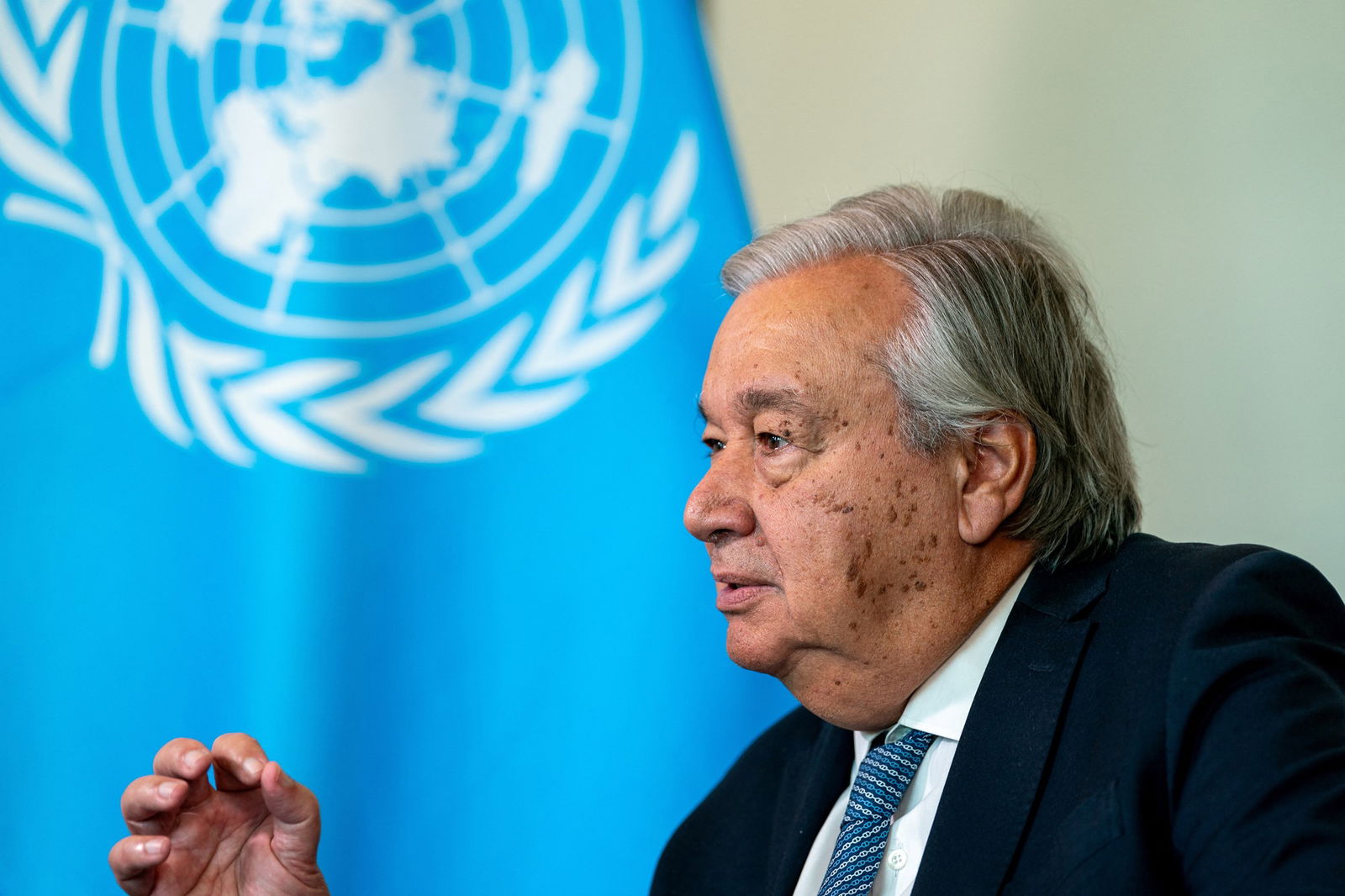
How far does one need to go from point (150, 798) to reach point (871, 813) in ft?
3.14

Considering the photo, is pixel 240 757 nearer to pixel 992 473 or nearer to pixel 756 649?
pixel 756 649

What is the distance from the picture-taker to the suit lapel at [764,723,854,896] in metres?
1.86

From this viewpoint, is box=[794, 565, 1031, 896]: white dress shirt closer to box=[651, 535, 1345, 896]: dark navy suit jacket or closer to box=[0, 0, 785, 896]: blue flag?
box=[651, 535, 1345, 896]: dark navy suit jacket

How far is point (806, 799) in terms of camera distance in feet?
6.30

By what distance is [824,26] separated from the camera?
2.72 metres

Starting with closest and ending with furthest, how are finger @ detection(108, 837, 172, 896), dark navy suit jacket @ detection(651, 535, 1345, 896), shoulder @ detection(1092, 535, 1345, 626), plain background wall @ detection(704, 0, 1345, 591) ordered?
dark navy suit jacket @ detection(651, 535, 1345, 896)
shoulder @ detection(1092, 535, 1345, 626)
finger @ detection(108, 837, 172, 896)
plain background wall @ detection(704, 0, 1345, 591)

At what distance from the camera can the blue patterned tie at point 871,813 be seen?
62.7 inches

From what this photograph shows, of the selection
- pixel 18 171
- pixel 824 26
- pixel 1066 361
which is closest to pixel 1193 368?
pixel 1066 361

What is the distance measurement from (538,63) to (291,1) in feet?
1.46

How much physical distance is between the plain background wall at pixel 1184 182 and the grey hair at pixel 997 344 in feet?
1.63

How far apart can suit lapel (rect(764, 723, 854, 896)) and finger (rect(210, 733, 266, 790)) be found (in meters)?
0.81

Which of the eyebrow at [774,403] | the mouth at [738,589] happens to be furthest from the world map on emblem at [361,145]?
the mouth at [738,589]

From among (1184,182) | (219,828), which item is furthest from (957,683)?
(1184,182)

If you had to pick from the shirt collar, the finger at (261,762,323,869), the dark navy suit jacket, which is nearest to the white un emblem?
the finger at (261,762,323,869)
